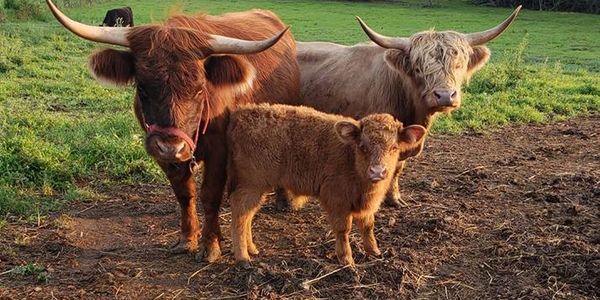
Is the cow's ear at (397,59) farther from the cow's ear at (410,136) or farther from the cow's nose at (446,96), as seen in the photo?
the cow's ear at (410,136)

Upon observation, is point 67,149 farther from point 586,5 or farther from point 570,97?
point 586,5

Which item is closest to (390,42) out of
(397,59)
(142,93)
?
(397,59)

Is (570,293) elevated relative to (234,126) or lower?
lower

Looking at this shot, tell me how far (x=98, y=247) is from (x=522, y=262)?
2.97 meters

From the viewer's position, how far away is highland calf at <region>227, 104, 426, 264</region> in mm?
4195

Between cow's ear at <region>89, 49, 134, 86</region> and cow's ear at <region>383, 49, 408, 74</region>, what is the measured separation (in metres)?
2.19

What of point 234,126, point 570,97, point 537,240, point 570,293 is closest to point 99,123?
point 234,126

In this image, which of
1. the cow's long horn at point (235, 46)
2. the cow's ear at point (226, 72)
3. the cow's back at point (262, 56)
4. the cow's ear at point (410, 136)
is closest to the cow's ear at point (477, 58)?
the cow's back at point (262, 56)

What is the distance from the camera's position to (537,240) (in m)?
4.72

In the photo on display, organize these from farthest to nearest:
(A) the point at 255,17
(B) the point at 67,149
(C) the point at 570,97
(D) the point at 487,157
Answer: (C) the point at 570,97, (D) the point at 487,157, (B) the point at 67,149, (A) the point at 255,17

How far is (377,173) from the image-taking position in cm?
390

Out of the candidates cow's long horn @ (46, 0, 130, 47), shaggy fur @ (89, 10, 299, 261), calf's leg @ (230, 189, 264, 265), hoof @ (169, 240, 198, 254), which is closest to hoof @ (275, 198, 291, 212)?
shaggy fur @ (89, 10, 299, 261)

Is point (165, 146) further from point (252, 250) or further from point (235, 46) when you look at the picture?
point (252, 250)

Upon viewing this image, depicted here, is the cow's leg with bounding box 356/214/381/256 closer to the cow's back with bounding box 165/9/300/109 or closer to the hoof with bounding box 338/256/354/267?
the hoof with bounding box 338/256/354/267
